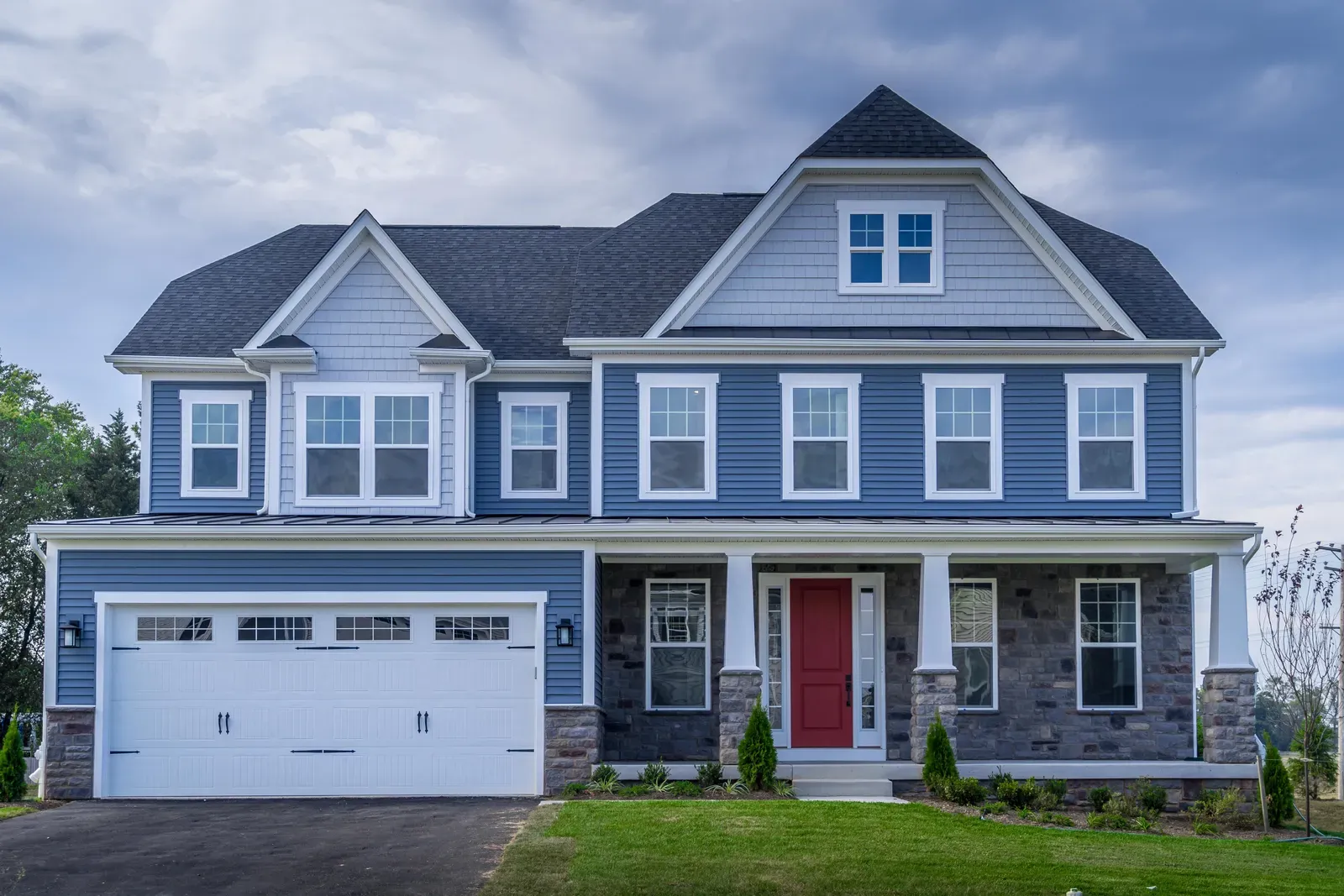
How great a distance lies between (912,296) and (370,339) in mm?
7502

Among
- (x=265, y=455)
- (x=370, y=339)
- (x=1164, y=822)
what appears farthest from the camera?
(x=265, y=455)

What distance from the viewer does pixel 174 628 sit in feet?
55.5

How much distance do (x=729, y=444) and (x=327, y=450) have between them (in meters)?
5.43

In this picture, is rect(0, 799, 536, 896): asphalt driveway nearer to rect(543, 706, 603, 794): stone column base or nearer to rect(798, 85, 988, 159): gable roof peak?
rect(543, 706, 603, 794): stone column base

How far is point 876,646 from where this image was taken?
18609 mm

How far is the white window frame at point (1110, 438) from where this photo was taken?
60.6 ft

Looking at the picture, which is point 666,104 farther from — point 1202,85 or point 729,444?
point 1202,85

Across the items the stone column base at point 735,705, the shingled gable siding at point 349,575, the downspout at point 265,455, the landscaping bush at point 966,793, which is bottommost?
the landscaping bush at point 966,793

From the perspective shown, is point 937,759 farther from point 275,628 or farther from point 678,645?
point 275,628

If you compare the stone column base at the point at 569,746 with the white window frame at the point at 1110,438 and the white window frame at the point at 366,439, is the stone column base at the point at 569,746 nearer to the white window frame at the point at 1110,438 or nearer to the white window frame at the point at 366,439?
the white window frame at the point at 366,439

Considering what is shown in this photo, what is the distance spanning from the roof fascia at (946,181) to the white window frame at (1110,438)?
651mm

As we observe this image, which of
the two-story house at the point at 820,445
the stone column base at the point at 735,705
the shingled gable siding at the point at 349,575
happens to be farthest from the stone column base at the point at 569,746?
the stone column base at the point at 735,705

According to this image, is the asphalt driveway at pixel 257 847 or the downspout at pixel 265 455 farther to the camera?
the downspout at pixel 265 455

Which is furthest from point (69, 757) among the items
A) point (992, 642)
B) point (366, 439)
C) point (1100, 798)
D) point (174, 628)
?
point (1100, 798)
